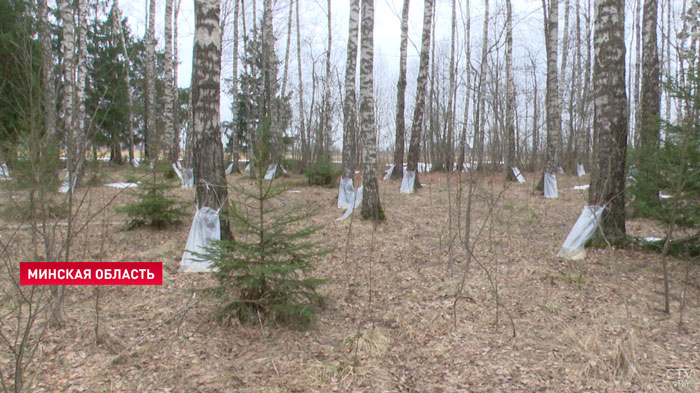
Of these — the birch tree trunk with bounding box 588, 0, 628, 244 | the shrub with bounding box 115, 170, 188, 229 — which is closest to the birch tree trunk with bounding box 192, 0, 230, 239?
the shrub with bounding box 115, 170, 188, 229

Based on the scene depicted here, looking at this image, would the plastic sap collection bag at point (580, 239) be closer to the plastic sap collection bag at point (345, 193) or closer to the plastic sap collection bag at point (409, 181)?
the plastic sap collection bag at point (345, 193)

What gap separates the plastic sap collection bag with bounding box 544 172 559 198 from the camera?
404 inches

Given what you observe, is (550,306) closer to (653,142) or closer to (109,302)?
(653,142)

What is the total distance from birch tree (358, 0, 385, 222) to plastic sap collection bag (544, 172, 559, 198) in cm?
555

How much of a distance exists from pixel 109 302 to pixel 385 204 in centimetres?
603

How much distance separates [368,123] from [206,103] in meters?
2.78

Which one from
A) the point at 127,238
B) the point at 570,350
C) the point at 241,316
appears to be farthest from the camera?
the point at 127,238

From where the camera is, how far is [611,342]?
10.1 ft

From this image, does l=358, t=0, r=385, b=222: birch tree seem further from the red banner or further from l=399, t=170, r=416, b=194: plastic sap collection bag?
l=399, t=170, r=416, b=194: plastic sap collection bag

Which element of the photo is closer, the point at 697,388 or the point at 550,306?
the point at 697,388

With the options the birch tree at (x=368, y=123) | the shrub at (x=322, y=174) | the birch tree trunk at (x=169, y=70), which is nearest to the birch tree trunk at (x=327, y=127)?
the shrub at (x=322, y=174)

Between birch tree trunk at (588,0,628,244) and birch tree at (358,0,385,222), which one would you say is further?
birch tree at (358,0,385,222)

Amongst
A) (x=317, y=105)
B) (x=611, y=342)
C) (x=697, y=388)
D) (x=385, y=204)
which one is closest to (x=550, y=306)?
(x=611, y=342)

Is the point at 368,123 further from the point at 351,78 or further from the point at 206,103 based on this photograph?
the point at 206,103
